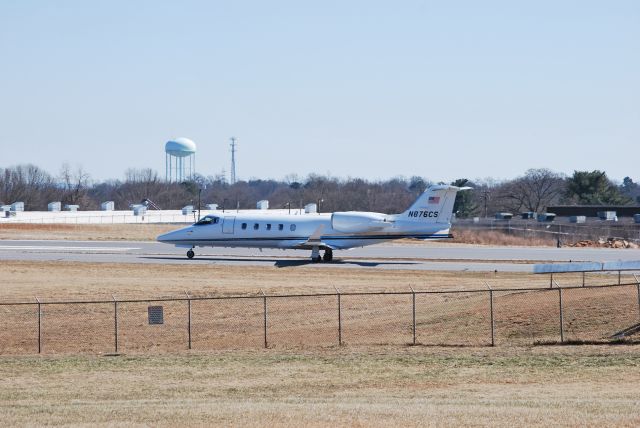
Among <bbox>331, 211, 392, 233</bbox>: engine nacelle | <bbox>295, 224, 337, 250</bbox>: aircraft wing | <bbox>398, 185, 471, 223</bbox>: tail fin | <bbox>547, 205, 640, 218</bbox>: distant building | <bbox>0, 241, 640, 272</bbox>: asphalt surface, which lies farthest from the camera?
<bbox>547, 205, 640, 218</bbox>: distant building

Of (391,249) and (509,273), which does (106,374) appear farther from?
(391,249)

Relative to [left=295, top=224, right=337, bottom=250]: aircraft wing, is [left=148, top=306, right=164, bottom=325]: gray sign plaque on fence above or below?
below

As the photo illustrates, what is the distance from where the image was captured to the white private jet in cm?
5116

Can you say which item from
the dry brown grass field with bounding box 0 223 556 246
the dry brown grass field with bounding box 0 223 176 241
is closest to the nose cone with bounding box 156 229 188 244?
the dry brown grass field with bounding box 0 223 556 246

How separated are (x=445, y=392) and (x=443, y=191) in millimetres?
31854

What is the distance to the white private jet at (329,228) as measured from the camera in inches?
2014

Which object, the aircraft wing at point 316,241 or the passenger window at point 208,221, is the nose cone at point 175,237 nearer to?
the passenger window at point 208,221

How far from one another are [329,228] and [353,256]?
480 cm

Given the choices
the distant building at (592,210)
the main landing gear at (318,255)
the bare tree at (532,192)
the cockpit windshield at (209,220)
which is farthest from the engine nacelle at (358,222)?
the bare tree at (532,192)

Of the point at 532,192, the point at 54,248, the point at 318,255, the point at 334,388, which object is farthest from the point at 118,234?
the point at 532,192

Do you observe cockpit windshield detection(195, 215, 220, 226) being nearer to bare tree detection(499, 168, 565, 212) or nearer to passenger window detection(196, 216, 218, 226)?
passenger window detection(196, 216, 218, 226)

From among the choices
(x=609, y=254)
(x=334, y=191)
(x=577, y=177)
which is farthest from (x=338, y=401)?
(x=334, y=191)

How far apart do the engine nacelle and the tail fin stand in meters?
1.49

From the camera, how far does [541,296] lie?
32156mm
